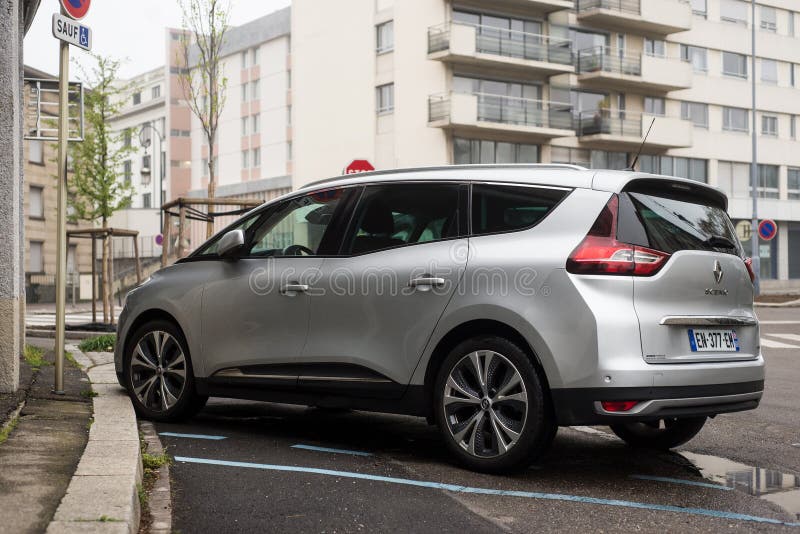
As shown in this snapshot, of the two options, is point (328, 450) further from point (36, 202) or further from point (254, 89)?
point (254, 89)

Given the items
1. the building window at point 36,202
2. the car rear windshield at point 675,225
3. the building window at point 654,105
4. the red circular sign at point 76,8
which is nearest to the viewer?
the car rear windshield at point 675,225

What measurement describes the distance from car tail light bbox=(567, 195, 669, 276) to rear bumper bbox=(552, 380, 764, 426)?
24.6 inches

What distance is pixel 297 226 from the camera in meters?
7.05

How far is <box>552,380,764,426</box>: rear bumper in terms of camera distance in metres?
5.30

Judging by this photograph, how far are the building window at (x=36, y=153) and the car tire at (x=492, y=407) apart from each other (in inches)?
1777

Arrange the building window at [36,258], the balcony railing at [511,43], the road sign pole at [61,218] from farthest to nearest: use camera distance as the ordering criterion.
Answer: the building window at [36,258] → the balcony railing at [511,43] → the road sign pole at [61,218]

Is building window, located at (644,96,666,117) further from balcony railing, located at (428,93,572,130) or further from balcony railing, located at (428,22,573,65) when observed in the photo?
balcony railing, located at (428,22,573,65)

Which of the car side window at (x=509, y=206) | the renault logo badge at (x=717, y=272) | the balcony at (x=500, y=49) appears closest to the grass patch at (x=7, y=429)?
the car side window at (x=509, y=206)

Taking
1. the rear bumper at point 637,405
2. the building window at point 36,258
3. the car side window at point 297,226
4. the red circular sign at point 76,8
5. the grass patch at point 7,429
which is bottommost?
the grass patch at point 7,429

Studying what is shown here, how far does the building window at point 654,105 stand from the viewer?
4869 centimetres

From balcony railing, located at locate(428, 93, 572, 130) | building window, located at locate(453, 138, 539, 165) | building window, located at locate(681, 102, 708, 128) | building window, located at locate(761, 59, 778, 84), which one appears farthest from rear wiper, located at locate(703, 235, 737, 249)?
Answer: building window, located at locate(761, 59, 778, 84)

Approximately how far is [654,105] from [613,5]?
18.9ft

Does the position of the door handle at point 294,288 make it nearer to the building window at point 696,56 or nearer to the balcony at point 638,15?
the balcony at point 638,15

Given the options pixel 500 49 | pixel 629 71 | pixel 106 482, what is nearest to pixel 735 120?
pixel 629 71
